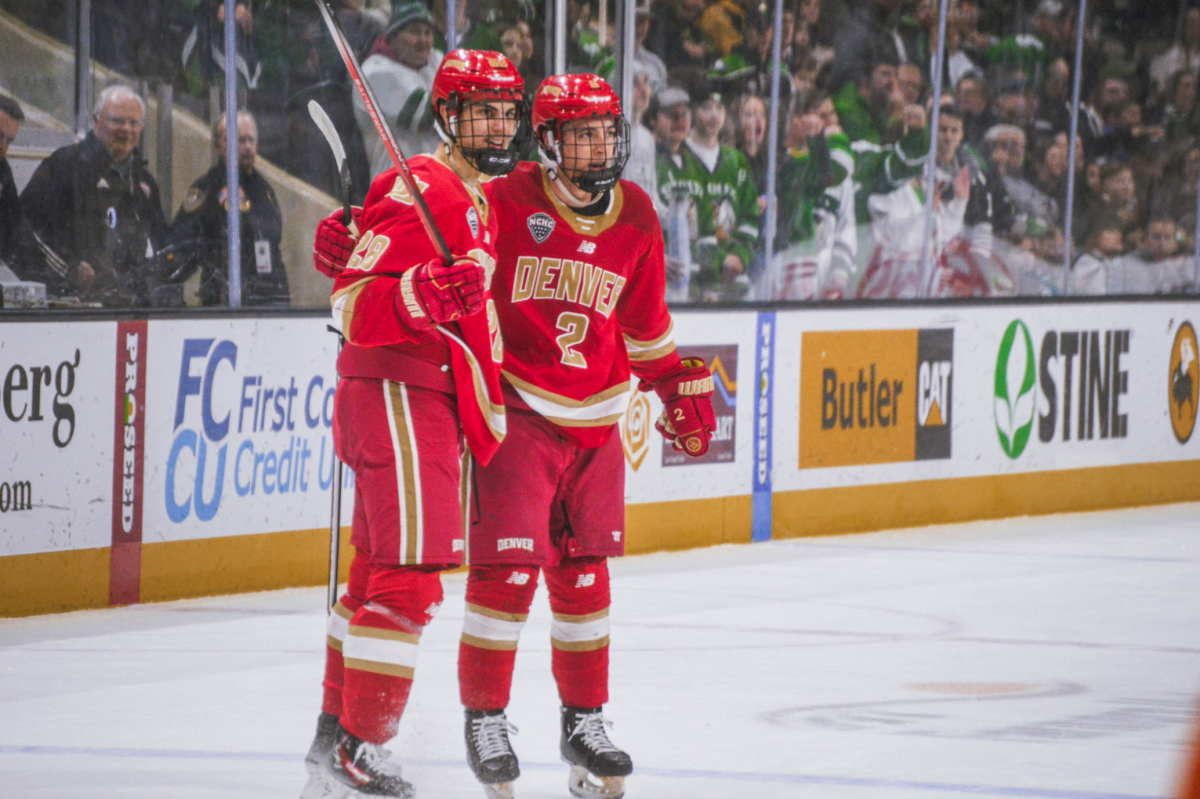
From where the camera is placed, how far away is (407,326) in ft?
9.93

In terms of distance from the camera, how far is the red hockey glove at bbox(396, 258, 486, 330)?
2.94 metres

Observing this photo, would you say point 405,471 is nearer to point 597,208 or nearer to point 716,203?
point 597,208

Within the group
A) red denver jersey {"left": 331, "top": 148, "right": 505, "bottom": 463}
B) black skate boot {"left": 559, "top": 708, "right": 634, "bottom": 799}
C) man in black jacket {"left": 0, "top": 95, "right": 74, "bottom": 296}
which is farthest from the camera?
man in black jacket {"left": 0, "top": 95, "right": 74, "bottom": 296}

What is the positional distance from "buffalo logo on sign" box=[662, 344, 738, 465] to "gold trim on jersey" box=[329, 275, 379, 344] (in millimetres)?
4134

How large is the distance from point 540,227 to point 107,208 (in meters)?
2.88

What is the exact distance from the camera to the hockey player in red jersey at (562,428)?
10.8ft

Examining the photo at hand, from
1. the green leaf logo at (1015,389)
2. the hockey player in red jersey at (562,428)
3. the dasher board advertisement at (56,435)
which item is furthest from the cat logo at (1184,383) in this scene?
the hockey player in red jersey at (562,428)

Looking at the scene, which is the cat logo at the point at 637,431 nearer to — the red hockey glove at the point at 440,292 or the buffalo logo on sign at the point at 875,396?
the buffalo logo on sign at the point at 875,396

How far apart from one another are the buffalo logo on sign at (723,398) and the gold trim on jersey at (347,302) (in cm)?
413

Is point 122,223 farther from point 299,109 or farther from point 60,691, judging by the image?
point 60,691

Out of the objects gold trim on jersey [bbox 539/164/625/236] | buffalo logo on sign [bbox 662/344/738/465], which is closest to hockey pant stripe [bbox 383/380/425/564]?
gold trim on jersey [bbox 539/164/625/236]

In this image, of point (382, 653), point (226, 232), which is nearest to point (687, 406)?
point (382, 653)

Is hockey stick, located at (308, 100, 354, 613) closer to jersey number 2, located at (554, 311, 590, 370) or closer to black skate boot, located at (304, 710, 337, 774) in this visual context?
black skate boot, located at (304, 710, 337, 774)

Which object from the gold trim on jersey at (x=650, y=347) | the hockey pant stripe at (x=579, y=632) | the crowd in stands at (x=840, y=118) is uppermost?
the crowd in stands at (x=840, y=118)
